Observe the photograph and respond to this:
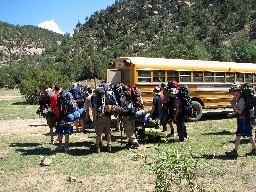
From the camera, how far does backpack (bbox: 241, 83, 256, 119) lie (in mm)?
7767

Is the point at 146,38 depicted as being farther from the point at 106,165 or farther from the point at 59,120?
the point at 106,165

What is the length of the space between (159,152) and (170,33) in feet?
223

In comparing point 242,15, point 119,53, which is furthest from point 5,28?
point 242,15

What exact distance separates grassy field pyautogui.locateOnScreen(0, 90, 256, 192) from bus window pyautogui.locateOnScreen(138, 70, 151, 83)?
264cm

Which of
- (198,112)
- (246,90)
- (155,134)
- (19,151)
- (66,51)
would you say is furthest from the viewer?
(66,51)

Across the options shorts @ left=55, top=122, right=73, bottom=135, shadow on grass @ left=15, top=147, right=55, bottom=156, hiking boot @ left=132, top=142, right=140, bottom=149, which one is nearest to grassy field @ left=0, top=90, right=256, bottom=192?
shadow on grass @ left=15, top=147, right=55, bottom=156

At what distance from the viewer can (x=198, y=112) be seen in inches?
561

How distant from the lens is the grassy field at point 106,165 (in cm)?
616

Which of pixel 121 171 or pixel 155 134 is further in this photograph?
pixel 155 134

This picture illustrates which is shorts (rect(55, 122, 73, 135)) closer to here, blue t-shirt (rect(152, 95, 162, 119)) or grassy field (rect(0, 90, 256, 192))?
grassy field (rect(0, 90, 256, 192))

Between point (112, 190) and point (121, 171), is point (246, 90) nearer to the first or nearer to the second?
point (121, 171)

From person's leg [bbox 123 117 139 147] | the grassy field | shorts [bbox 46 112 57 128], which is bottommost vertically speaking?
the grassy field

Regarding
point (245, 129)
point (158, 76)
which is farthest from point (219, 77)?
point (245, 129)

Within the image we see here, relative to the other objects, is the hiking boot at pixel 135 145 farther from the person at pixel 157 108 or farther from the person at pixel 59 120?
the person at pixel 59 120
